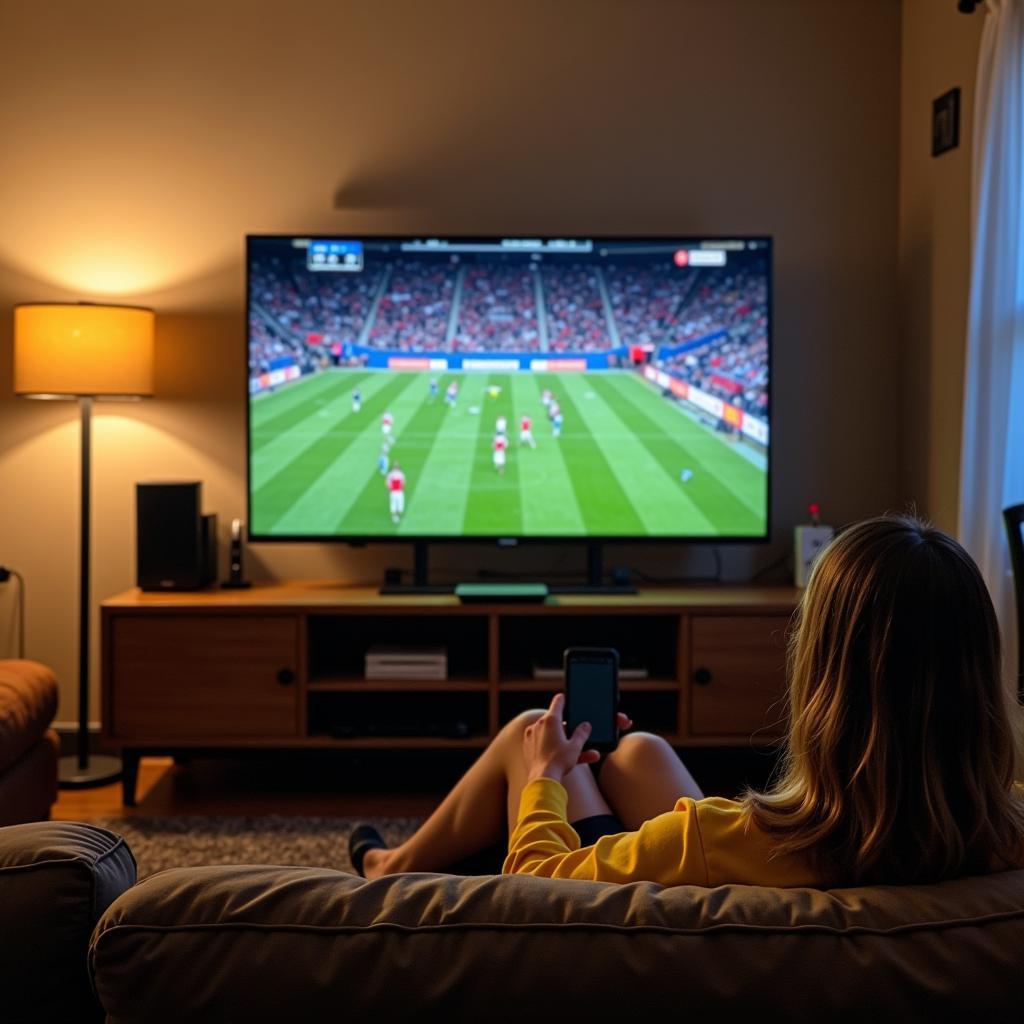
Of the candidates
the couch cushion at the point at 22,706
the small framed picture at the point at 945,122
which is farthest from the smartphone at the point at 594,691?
the small framed picture at the point at 945,122

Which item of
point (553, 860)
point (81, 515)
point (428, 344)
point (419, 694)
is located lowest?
point (419, 694)

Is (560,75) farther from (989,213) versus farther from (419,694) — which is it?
(419,694)

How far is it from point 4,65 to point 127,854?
401 cm

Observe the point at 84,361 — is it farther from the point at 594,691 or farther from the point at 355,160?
the point at 594,691

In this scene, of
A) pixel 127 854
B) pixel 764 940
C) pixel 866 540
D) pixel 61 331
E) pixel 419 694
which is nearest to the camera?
pixel 764 940

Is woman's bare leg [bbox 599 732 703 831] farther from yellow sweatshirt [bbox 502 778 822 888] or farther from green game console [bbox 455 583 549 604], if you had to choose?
green game console [bbox 455 583 549 604]

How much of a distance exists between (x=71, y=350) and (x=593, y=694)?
8.41 ft

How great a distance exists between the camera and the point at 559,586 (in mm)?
4152

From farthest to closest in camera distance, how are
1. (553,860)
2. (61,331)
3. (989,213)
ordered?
(61,331)
(989,213)
(553,860)

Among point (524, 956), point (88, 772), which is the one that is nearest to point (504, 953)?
point (524, 956)

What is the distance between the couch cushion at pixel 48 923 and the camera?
0.93 metres

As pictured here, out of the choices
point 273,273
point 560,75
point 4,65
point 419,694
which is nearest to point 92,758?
point 419,694

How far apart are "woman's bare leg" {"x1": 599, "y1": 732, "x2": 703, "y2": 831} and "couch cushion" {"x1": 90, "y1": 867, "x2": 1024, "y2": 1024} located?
1141 millimetres

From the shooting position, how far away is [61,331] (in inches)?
154
